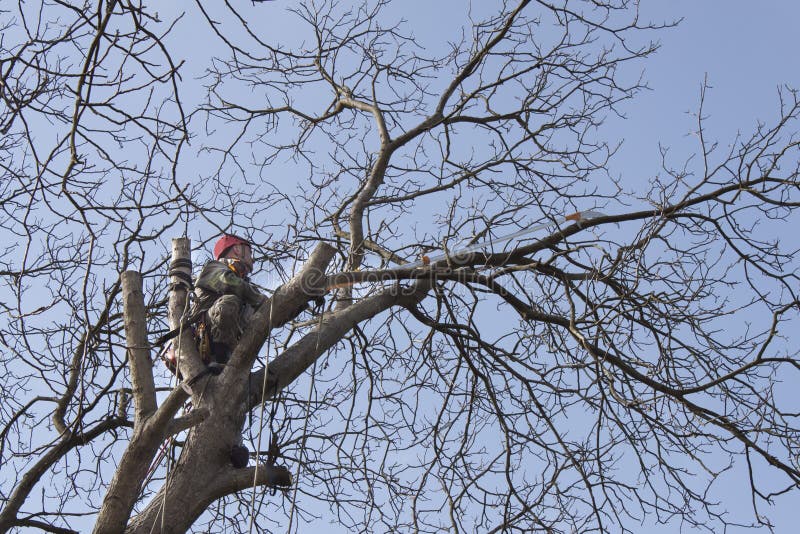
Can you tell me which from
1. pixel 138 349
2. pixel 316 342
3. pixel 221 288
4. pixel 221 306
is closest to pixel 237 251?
pixel 221 288

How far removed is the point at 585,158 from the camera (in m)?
6.83

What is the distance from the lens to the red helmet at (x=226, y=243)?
611cm

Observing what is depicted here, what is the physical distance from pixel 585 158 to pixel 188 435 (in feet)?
11.7

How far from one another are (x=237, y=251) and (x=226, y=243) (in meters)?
0.12

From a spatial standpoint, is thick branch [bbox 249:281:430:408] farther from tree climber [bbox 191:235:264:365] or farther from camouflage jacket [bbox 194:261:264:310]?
camouflage jacket [bbox 194:261:264:310]

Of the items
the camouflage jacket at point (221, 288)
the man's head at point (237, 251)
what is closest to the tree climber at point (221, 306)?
the camouflage jacket at point (221, 288)

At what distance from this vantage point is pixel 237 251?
20.0ft

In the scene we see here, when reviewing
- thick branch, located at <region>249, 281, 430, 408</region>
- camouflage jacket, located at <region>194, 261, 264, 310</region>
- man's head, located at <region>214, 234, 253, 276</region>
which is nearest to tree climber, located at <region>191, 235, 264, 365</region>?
camouflage jacket, located at <region>194, 261, 264, 310</region>

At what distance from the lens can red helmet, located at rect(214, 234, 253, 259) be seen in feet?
20.0

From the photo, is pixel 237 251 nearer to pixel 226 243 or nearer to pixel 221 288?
pixel 226 243

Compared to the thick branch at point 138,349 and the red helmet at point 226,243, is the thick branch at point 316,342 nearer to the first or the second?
the thick branch at point 138,349

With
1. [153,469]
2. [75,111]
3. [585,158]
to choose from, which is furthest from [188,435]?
[585,158]

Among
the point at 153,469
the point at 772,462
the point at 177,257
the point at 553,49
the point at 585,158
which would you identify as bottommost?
the point at 153,469

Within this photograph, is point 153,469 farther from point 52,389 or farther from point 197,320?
point 52,389
